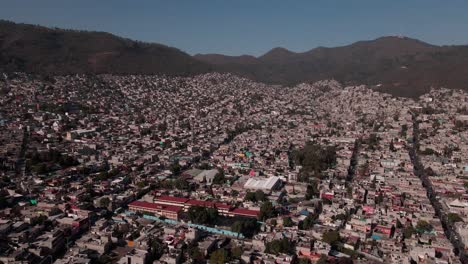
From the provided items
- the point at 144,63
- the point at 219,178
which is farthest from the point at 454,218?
the point at 144,63

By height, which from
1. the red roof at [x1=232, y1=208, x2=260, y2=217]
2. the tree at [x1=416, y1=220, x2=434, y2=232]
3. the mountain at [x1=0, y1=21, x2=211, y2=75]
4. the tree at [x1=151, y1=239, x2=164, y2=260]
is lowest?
the tree at [x1=151, y1=239, x2=164, y2=260]

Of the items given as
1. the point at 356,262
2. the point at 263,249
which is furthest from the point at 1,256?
the point at 356,262

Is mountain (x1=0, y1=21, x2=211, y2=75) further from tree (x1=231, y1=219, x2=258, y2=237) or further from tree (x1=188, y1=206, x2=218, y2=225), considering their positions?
tree (x1=231, y1=219, x2=258, y2=237)

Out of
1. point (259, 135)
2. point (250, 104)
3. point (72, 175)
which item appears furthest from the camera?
point (250, 104)

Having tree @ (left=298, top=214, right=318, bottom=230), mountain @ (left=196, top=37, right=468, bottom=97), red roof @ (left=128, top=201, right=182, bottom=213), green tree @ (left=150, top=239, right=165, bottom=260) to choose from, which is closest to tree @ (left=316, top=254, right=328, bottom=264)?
tree @ (left=298, top=214, right=318, bottom=230)

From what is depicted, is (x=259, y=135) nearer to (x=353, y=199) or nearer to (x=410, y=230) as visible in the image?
(x=353, y=199)

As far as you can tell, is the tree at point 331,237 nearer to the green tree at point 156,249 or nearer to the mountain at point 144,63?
the green tree at point 156,249
